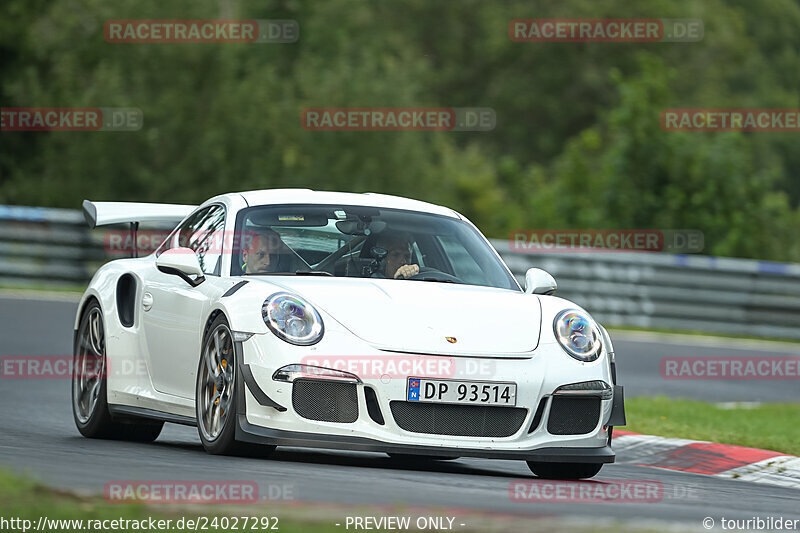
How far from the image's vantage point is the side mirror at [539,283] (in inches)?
342

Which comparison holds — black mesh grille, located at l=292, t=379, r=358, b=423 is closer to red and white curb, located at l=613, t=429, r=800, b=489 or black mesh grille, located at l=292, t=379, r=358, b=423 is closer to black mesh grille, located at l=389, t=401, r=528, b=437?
black mesh grille, located at l=389, t=401, r=528, b=437

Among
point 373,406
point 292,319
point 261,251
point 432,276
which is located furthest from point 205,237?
point 373,406

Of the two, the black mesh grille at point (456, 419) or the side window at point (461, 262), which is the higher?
the side window at point (461, 262)

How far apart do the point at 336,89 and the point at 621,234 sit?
730 cm

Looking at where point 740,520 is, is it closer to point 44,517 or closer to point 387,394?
point 387,394

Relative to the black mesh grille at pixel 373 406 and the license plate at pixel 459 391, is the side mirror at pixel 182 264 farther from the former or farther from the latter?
Result: the license plate at pixel 459 391

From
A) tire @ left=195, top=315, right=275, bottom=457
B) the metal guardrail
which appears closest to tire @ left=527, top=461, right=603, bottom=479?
tire @ left=195, top=315, right=275, bottom=457

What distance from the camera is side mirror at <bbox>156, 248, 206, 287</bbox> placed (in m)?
8.45

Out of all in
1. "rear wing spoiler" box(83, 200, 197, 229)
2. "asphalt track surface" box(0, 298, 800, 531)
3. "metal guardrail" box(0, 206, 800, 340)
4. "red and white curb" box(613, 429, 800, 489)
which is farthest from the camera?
"metal guardrail" box(0, 206, 800, 340)

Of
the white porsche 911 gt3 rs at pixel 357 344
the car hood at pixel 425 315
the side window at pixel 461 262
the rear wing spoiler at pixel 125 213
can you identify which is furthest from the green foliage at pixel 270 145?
the car hood at pixel 425 315

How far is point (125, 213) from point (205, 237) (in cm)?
110

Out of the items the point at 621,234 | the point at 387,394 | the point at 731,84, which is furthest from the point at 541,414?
the point at 731,84

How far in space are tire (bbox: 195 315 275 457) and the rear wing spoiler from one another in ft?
6.52

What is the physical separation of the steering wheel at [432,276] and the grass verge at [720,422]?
2.65m
